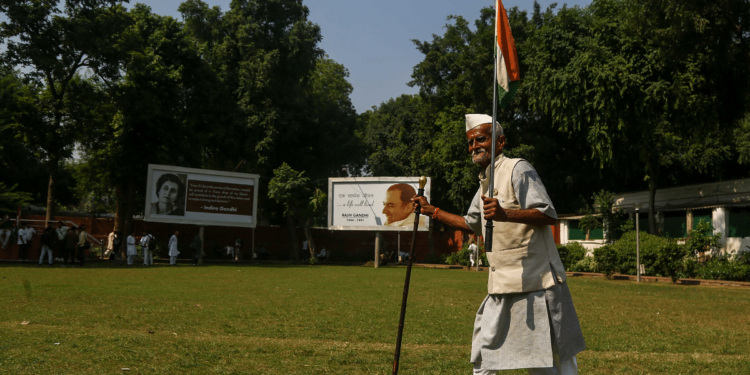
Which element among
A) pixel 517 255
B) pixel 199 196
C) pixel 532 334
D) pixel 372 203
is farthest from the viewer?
pixel 372 203

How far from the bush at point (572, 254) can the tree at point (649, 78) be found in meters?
3.44

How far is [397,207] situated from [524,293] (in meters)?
30.6

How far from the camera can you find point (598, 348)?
724 centimetres

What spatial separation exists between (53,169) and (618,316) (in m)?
27.3

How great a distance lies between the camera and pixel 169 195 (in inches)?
1262

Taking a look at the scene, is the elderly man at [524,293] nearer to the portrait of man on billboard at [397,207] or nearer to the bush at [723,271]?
the bush at [723,271]

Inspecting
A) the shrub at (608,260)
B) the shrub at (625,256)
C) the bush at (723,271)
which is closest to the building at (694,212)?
the bush at (723,271)

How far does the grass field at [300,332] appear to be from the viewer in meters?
5.90

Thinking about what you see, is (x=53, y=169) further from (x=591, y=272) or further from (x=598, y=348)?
(x=598, y=348)

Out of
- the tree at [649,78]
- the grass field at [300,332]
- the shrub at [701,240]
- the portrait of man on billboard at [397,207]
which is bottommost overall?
the grass field at [300,332]

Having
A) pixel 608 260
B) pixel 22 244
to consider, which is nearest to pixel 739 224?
pixel 608 260

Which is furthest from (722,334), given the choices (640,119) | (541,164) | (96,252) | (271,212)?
(271,212)

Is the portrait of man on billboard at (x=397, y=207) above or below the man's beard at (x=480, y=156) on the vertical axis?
above

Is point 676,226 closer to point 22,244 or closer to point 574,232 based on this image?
point 574,232
